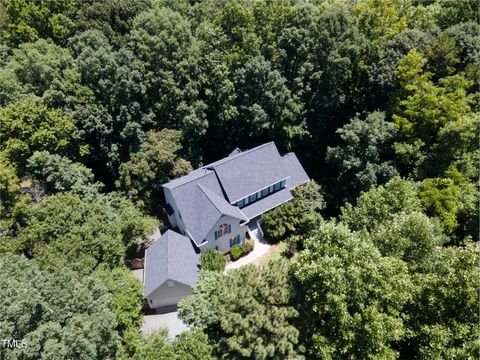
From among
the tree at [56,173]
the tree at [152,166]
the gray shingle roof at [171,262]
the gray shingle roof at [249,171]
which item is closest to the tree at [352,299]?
the gray shingle roof at [171,262]

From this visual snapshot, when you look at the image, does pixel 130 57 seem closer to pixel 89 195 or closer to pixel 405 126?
pixel 89 195

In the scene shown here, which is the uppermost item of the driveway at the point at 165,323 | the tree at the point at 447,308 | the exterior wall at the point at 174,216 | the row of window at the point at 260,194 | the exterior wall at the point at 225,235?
the exterior wall at the point at 174,216

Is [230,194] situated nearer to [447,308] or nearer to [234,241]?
[234,241]

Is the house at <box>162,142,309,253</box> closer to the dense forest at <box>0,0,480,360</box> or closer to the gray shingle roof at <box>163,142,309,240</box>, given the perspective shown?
the gray shingle roof at <box>163,142,309,240</box>

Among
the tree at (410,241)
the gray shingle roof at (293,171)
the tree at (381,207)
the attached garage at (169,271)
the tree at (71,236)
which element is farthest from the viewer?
the gray shingle roof at (293,171)

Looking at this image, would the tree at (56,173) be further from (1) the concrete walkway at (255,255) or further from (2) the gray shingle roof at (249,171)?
(1) the concrete walkway at (255,255)

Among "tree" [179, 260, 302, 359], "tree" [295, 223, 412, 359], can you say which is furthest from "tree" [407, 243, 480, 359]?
"tree" [179, 260, 302, 359]

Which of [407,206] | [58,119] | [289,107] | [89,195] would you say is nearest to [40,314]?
[89,195]

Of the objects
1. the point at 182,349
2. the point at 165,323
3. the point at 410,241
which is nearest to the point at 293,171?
the point at 165,323
